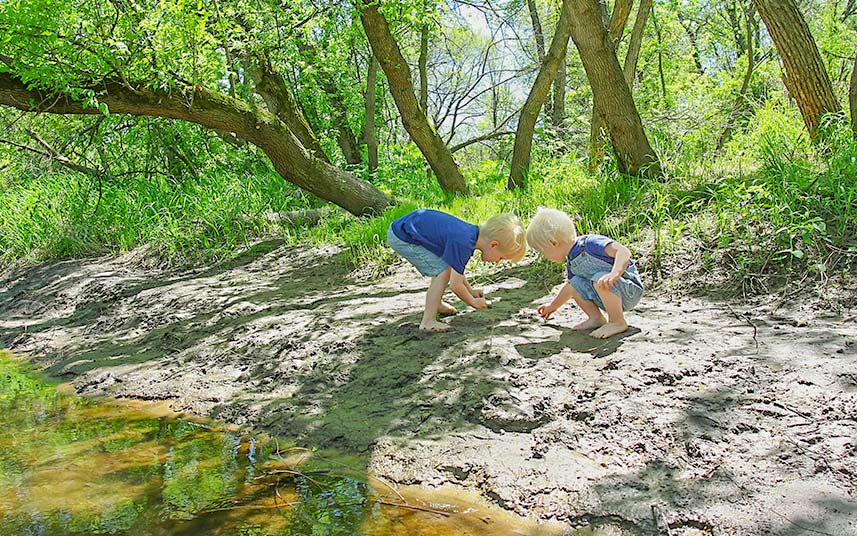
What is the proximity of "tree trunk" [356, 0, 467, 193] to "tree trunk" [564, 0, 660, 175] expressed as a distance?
2666 millimetres

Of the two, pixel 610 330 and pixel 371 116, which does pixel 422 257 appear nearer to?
pixel 610 330

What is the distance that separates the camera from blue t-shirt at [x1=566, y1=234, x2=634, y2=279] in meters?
4.29

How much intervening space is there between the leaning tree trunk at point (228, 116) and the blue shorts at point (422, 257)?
3.25m

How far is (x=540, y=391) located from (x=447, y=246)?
56.9 inches

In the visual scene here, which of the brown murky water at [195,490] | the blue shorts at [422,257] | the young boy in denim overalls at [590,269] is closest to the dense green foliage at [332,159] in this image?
the young boy in denim overalls at [590,269]

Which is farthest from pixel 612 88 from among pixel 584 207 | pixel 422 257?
pixel 422 257

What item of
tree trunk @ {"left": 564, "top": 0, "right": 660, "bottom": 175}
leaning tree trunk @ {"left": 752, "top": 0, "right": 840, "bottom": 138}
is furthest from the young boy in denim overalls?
leaning tree trunk @ {"left": 752, "top": 0, "right": 840, "bottom": 138}

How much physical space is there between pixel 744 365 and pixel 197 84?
612 centimetres

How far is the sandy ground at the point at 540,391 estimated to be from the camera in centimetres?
276

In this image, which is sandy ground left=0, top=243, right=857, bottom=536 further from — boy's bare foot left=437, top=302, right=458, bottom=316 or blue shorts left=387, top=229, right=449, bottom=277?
blue shorts left=387, top=229, right=449, bottom=277

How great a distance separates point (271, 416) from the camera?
4.14 metres

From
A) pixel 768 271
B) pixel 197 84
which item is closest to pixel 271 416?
pixel 768 271

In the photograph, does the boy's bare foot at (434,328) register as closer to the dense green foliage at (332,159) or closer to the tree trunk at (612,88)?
the dense green foliage at (332,159)

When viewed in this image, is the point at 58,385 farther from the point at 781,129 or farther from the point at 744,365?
the point at 781,129
